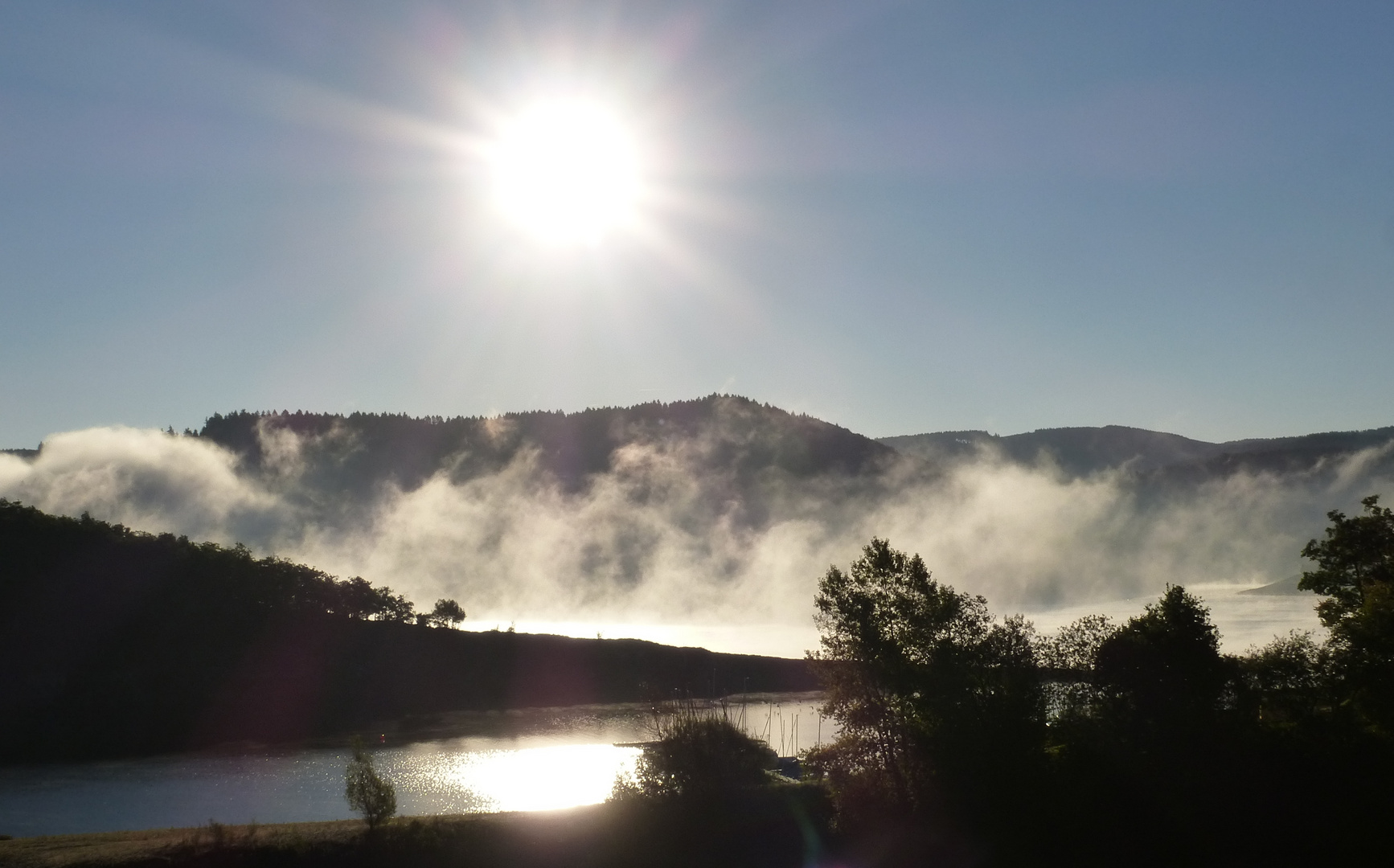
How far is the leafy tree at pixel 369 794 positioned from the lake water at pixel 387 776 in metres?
15.0

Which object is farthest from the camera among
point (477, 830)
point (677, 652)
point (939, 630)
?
point (677, 652)

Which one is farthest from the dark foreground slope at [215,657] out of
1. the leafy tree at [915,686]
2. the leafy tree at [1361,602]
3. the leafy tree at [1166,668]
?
the leafy tree at [1361,602]

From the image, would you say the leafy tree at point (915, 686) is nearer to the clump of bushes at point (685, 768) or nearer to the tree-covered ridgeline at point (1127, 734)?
the tree-covered ridgeline at point (1127, 734)

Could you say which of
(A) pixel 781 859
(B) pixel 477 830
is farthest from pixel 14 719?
(A) pixel 781 859

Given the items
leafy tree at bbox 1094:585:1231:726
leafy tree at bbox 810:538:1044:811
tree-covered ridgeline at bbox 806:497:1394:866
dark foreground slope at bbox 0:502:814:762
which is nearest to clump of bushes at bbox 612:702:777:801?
leafy tree at bbox 810:538:1044:811

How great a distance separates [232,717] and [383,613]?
36471mm

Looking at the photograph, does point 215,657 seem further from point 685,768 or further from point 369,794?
point 685,768

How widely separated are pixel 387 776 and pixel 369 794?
5475cm

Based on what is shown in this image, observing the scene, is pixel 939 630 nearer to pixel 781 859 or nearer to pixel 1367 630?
pixel 781 859

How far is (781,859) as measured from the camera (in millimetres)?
55281

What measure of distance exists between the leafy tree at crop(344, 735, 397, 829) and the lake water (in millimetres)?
14963

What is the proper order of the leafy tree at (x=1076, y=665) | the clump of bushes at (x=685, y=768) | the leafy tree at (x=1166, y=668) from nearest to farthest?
1. the leafy tree at (x=1166, y=668)
2. the leafy tree at (x=1076, y=665)
3. the clump of bushes at (x=685, y=768)

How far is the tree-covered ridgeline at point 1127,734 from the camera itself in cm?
5128

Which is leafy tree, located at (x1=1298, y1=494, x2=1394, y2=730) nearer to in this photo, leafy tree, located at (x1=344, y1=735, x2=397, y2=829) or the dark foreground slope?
leafy tree, located at (x1=344, y1=735, x2=397, y2=829)
